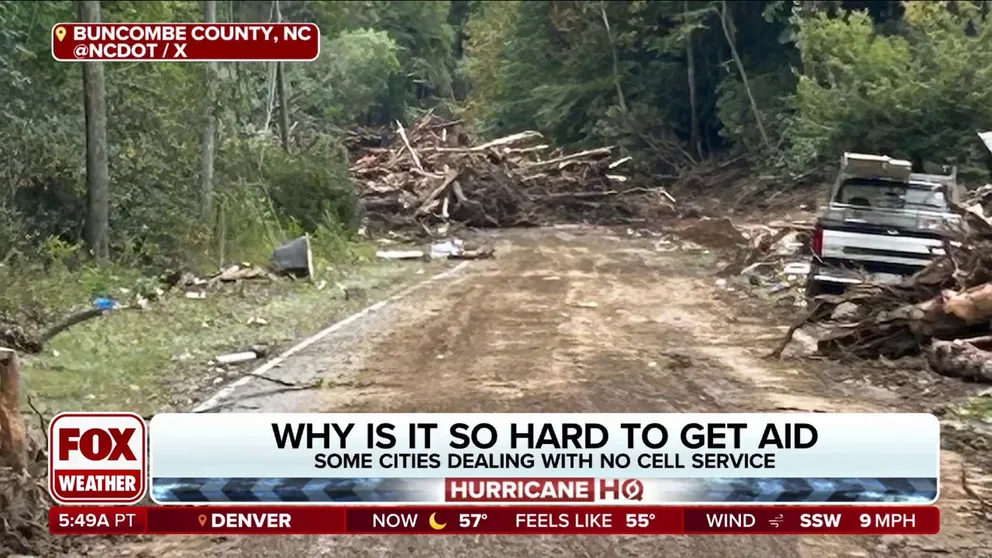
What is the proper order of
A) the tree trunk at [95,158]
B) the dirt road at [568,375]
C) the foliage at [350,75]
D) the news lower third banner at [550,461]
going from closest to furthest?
the news lower third banner at [550,461] → the dirt road at [568,375] → the tree trunk at [95,158] → the foliage at [350,75]

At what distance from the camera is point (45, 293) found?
4.89 metres

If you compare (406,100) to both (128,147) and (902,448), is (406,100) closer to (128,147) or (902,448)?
(128,147)

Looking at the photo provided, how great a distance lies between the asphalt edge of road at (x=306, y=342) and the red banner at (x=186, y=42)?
144 centimetres

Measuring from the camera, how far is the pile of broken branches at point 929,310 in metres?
6.73

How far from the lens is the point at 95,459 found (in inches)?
132

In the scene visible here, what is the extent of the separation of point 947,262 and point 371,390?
3.79 m

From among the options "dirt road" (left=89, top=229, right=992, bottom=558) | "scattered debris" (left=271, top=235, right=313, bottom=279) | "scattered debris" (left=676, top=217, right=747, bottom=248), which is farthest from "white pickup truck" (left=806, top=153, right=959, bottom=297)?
"scattered debris" (left=271, top=235, right=313, bottom=279)

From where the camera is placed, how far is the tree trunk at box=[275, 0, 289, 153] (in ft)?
14.0

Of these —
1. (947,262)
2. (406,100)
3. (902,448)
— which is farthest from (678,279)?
(902,448)

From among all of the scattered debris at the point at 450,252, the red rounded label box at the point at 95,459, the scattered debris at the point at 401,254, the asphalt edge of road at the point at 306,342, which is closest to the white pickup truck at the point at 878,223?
the asphalt edge of road at the point at 306,342

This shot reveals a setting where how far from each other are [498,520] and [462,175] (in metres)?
4.38

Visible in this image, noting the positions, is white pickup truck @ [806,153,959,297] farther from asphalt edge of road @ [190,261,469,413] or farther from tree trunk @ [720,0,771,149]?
asphalt edge of road @ [190,261,469,413]

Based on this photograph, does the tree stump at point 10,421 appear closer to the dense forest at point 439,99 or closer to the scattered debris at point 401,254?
the dense forest at point 439,99

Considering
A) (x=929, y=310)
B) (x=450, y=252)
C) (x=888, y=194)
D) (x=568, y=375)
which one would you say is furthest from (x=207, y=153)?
(x=450, y=252)
